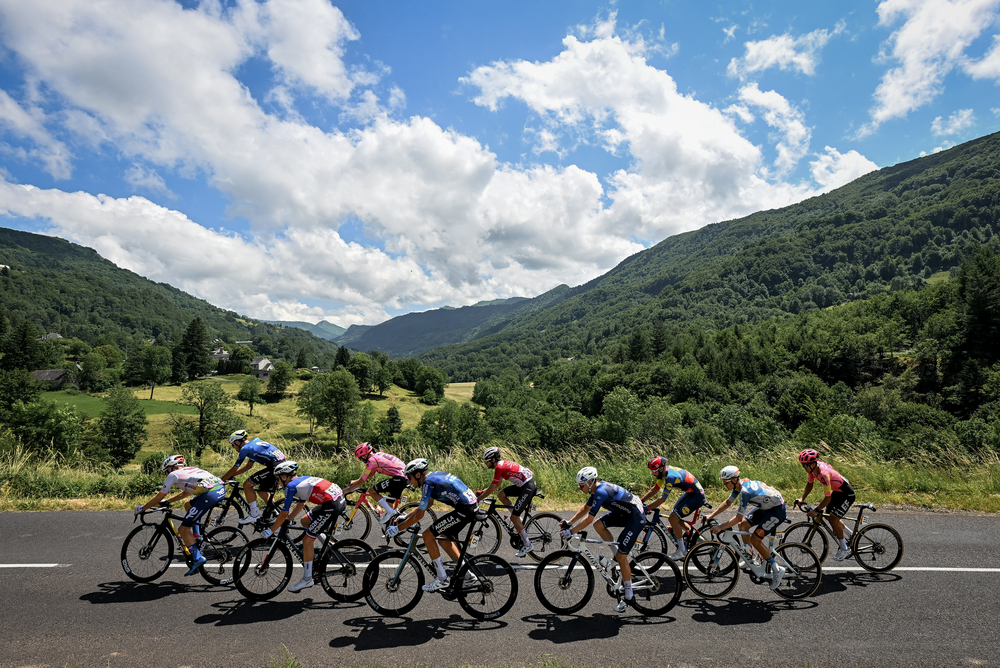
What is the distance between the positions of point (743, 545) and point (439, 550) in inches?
179

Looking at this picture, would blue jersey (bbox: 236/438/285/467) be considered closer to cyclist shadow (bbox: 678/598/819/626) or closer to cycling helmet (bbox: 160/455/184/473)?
cycling helmet (bbox: 160/455/184/473)

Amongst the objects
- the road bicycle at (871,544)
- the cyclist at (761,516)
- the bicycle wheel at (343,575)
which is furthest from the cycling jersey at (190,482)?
the road bicycle at (871,544)

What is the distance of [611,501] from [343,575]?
4167 mm

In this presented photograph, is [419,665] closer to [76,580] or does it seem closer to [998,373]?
[76,580]

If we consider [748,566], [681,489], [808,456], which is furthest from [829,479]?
[681,489]

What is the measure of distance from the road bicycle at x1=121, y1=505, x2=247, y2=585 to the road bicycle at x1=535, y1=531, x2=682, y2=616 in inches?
186

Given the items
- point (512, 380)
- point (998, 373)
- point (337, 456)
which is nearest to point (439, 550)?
point (337, 456)

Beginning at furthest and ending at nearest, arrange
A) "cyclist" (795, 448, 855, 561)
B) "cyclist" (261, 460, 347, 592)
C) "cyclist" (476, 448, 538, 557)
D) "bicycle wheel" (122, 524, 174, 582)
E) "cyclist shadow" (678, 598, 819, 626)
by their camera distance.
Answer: "cyclist" (476, 448, 538, 557)
"cyclist" (795, 448, 855, 561)
"bicycle wheel" (122, 524, 174, 582)
"cyclist" (261, 460, 347, 592)
"cyclist shadow" (678, 598, 819, 626)

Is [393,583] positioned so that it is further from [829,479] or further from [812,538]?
[812,538]

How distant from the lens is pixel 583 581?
649cm

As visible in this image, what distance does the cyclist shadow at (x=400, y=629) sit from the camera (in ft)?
18.2

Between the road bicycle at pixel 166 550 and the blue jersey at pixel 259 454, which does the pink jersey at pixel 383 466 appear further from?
the road bicycle at pixel 166 550

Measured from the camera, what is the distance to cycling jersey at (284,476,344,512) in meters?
6.65

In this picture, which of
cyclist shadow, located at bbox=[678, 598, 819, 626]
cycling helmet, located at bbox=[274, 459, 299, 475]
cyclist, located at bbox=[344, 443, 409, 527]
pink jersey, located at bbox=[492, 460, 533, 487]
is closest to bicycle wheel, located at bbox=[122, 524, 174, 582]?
cycling helmet, located at bbox=[274, 459, 299, 475]
